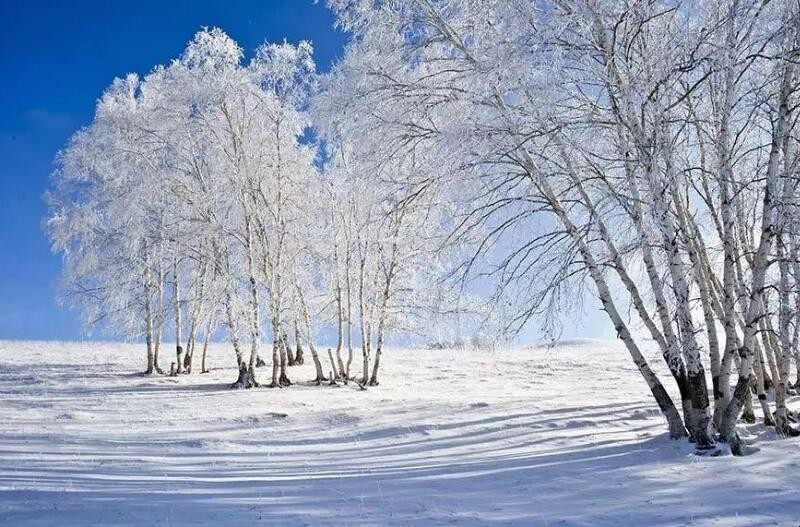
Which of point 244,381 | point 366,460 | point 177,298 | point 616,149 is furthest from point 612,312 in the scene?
point 177,298

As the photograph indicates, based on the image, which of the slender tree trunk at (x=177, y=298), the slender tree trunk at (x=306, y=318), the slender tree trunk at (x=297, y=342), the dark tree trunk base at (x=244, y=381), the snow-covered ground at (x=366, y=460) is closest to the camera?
the snow-covered ground at (x=366, y=460)

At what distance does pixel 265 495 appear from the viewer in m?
6.18

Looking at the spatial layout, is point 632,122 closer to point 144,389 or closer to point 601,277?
point 601,277

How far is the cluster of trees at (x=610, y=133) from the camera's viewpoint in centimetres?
733

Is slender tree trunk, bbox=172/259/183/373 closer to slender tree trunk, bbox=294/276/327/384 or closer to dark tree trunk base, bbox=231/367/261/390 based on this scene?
dark tree trunk base, bbox=231/367/261/390

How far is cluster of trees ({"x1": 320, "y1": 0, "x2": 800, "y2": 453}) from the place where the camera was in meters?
7.33

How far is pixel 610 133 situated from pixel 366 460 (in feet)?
18.6

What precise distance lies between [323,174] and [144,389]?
7877 mm

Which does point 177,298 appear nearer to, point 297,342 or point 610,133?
point 297,342

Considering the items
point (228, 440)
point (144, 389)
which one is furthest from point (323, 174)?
point (228, 440)

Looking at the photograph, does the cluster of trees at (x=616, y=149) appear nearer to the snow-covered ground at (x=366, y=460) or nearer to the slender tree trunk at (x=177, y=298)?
the snow-covered ground at (x=366, y=460)

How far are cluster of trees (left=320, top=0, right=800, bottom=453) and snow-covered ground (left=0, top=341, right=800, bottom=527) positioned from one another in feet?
4.90

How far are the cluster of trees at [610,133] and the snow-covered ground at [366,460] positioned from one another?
4.90ft

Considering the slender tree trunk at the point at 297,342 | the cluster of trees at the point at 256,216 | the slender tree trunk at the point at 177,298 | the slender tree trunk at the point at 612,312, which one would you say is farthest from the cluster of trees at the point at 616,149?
the slender tree trunk at the point at 177,298
